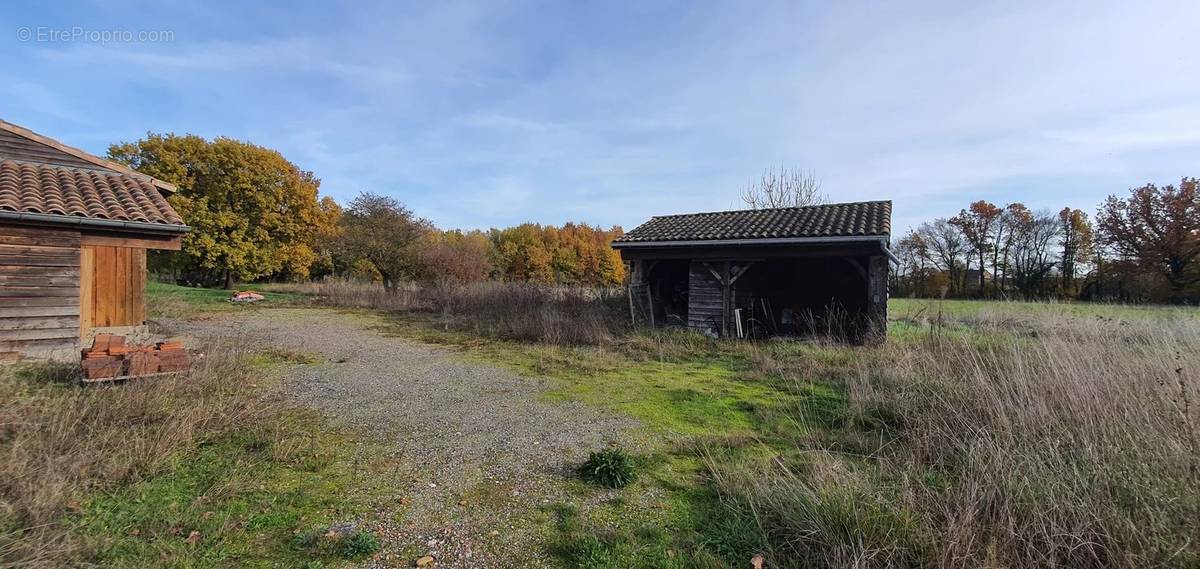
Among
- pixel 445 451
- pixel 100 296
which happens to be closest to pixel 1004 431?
pixel 445 451

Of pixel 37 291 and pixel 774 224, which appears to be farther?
pixel 774 224

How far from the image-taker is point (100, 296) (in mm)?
7691

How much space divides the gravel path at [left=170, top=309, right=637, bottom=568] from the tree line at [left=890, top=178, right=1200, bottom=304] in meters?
29.4

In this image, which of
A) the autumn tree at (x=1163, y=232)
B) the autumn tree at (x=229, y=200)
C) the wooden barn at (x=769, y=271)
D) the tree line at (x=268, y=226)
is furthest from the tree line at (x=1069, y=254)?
the autumn tree at (x=229, y=200)

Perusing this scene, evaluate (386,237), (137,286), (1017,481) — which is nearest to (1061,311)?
(1017,481)

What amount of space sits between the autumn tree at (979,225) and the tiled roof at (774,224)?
1606 inches

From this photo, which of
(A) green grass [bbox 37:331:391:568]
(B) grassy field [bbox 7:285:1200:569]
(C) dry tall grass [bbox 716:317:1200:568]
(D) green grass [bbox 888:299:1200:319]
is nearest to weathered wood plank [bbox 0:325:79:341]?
(B) grassy field [bbox 7:285:1200:569]

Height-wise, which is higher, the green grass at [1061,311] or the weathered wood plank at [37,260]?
the weathered wood plank at [37,260]

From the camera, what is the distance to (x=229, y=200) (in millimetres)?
25812

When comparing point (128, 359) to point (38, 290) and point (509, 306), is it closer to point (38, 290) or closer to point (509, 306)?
point (38, 290)

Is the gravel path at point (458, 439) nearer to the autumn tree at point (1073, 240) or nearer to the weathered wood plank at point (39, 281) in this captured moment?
the weathered wood plank at point (39, 281)

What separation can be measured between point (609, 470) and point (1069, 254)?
5083 centimetres

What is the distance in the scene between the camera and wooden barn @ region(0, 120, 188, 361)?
6.68 m

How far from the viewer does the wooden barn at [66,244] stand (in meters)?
6.68
